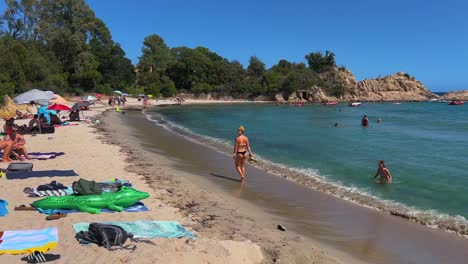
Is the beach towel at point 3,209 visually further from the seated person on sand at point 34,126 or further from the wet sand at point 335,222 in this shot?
the seated person on sand at point 34,126

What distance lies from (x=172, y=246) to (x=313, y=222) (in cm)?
383

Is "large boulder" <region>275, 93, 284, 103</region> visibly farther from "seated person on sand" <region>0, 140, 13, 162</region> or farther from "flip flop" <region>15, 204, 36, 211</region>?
"flip flop" <region>15, 204, 36, 211</region>

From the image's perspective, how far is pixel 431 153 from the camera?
20.3m

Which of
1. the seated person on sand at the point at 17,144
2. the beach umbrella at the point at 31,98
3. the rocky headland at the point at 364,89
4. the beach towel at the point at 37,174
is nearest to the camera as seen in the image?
the beach towel at the point at 37,174

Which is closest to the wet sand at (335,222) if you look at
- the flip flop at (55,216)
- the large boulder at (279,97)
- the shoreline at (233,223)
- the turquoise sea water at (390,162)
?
the shoreline at (233,223)

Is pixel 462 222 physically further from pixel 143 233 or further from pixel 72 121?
pixel 72 121

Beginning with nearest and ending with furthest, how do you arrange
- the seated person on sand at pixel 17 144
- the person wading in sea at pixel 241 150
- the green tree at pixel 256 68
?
the person wading in sea at pixel 241 150 < the seated person on sand at pixel 17 144 < the green tree at pixel 256 68

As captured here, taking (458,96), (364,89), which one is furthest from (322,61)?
(458,96)

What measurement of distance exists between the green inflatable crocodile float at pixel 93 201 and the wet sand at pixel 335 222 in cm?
272

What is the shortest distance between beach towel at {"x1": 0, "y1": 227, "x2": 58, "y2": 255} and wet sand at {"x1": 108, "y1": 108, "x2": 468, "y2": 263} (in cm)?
409

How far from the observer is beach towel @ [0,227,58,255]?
5.74 metres

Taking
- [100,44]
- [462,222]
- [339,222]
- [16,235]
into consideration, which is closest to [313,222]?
[339,222]

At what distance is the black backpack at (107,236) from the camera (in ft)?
20.1

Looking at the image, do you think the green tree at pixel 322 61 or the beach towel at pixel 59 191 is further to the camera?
the green tree at pixel 322 61
